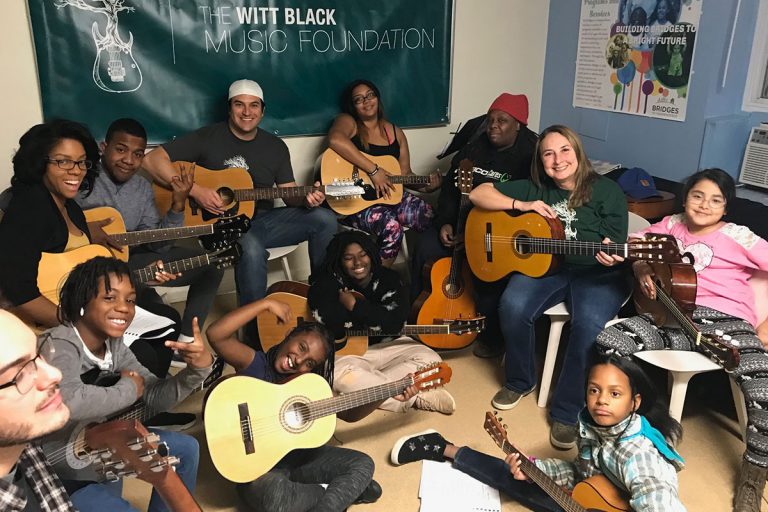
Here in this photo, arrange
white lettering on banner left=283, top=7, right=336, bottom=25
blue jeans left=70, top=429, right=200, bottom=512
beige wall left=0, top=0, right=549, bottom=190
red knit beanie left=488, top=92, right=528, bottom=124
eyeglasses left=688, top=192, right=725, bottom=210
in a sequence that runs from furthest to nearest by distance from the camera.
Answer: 1. beige wall left=0, top=0, right=549, bottom=190
2. white lettering on banner left=283, top=7, right=336, bottom=25
3. red knit beanie left=488, top=92, right=528, bottom=124
4. eyeglasses left=688, top=192, right=725, bottom=210
5. blue jeans left=70, top=429, right=200, bottom=512

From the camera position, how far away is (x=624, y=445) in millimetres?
1791

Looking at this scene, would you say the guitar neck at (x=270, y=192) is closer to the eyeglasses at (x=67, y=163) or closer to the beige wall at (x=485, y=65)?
the beige wall at (x=485, y=65)

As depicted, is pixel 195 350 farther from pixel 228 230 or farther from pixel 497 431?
pixel 228 230

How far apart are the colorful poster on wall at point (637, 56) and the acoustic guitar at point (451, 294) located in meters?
1.12

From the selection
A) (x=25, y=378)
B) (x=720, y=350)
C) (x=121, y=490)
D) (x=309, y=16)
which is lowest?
(x=121, y=490)

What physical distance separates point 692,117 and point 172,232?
2.49m

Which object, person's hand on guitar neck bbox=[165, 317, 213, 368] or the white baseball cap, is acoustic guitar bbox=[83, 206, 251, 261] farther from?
person's hand on guitar neck bbox=[165, 317, 213, 368]

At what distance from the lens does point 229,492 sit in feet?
7.00

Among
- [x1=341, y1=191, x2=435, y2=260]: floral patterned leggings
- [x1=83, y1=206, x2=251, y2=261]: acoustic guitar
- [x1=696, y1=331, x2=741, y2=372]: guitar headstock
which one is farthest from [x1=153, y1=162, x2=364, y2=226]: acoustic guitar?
[x1=696, y1=331, x2=741, y2=372]: guitar headstock

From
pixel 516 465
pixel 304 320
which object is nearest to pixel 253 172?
pixel 304 320

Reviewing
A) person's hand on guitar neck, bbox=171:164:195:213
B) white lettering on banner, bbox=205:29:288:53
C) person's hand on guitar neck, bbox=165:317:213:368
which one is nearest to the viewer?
person's hand on guitar neck, bbox=165:317:213:368

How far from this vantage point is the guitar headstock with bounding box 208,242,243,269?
267 centimetres

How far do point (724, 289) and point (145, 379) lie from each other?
200 centimetres

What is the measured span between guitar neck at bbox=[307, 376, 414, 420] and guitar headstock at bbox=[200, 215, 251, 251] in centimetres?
105
